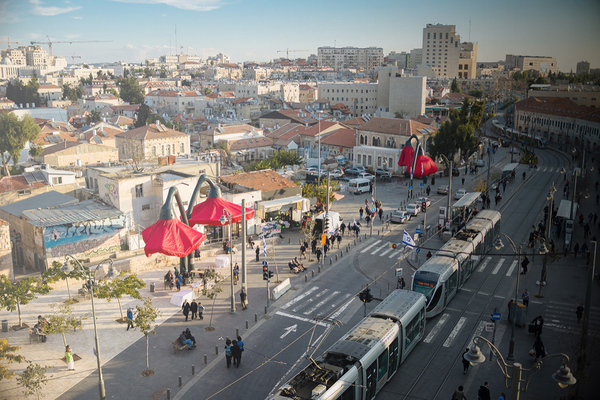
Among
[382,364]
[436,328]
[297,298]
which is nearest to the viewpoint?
[382,364]

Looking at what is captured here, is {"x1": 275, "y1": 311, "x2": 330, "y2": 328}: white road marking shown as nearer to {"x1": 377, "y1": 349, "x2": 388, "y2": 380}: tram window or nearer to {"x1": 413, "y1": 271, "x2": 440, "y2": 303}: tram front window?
{"x1": 413, "y1": 271, "x2": 440, "y2": 303}: tram front window

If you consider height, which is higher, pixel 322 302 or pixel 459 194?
pixel 459 194

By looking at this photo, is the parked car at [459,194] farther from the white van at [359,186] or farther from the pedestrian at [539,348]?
the pedestrian at [539,348]

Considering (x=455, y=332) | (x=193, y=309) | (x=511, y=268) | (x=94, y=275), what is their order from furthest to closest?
(x=511, y=268)
(x=193, y=309)
(x=94, y=275)
(x=455, y=332)

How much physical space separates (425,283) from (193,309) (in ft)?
36.7

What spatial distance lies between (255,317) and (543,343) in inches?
511

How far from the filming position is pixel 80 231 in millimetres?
31359

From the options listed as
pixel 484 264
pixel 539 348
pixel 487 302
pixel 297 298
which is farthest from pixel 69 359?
pixel 484 264

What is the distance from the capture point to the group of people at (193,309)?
24.3m

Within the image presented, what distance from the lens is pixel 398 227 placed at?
41.1 m

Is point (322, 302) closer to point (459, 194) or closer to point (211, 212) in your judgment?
point (211, 212)

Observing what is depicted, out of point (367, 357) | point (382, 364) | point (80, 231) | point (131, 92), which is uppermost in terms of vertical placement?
point (131, 92)

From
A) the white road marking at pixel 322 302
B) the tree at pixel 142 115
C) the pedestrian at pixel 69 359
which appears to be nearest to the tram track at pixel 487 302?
the white road marking at pixel 322 302

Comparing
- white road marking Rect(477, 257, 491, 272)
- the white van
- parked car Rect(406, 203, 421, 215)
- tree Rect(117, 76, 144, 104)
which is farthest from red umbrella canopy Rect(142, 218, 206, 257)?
tree Rect(117, 76, 144, 104)
